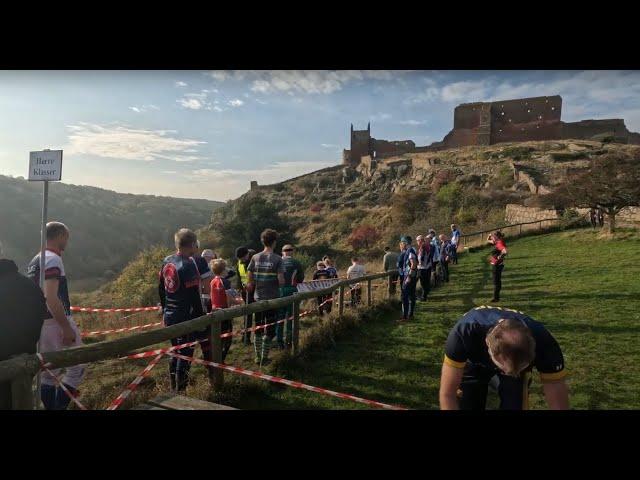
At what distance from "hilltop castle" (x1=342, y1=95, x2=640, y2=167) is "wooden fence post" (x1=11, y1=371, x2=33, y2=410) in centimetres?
7593

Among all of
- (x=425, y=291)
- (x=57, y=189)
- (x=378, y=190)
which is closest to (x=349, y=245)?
(x=378, y=190)

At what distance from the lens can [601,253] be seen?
13961 mm

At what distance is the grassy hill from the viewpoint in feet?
202

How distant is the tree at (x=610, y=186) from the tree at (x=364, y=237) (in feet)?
82.3

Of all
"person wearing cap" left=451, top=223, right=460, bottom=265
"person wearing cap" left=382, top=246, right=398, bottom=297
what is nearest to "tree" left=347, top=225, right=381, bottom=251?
"person wearing cap" left=451, top=223, right=460, bottom=265

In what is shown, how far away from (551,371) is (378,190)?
211 ft

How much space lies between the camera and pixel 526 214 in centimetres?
2711

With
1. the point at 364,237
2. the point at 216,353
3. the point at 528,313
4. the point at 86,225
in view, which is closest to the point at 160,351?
the point at 216,353

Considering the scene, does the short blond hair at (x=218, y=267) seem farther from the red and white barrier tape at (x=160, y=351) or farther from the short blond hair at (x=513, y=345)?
the short blond hair at (x=513, y=345)

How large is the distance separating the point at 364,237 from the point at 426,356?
39269mm

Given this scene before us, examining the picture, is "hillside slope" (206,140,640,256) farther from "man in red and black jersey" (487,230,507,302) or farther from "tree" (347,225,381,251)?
"man in red and black jersey" (487,230,507,302)

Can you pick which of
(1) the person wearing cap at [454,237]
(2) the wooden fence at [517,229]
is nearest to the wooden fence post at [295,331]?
(1) the person wearing cap at [454,237]
